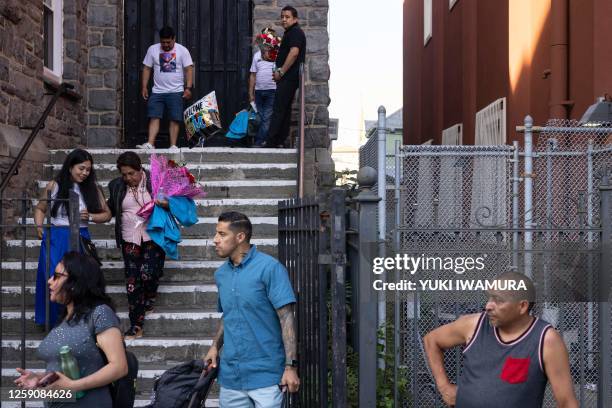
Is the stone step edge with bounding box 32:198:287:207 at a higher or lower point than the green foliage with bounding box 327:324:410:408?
higher

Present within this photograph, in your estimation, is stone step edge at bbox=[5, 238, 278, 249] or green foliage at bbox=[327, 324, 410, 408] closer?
green foliage at bbox=[327, 324, 410, 408]

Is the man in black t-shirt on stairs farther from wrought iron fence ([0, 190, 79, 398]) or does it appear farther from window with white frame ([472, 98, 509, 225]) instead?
wrought iron fence ([0, 190, 79, 398])

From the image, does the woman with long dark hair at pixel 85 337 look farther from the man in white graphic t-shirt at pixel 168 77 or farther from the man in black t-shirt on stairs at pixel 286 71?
the man in white graphic t-shirt at pixel 168 77

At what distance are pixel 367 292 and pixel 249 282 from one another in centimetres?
65

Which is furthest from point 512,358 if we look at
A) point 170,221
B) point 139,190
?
point 139,190

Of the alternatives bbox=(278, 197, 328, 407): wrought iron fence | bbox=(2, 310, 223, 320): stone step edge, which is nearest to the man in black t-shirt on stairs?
bbox=(2, 310, 223, 320): stone step edge

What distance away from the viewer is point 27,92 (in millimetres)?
10219

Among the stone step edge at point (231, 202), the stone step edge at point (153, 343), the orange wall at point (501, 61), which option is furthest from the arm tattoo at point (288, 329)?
the orange wall at point (501, 61)

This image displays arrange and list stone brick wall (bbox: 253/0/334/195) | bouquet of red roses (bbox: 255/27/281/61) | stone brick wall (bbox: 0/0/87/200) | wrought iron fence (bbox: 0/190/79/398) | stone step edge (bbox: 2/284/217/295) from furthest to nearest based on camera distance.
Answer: stone brick wall (bbox: 253/0/334/195), bouquet of red roses (bbox: 255/27/281/61), stone brick wall (bbox: 0/0/87/200), stone step edge (bbox: 2/284/217/295), wrought iron fence (bbox: 0/190/79/398)

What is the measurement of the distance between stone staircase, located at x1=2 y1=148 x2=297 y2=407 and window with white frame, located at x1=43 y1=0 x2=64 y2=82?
1.62 metres

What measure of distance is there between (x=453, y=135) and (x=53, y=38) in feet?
29.4

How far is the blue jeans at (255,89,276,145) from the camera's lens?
11828 millimetres

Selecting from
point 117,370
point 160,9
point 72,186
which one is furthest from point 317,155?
point 117,370

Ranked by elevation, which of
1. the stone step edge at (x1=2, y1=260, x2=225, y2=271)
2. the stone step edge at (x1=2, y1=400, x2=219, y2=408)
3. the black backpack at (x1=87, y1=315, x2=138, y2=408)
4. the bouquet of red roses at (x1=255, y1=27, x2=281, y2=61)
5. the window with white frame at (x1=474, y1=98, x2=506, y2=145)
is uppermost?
the bouquet of red roses at (x1=255, y1=27, x2=281, y2=61)
